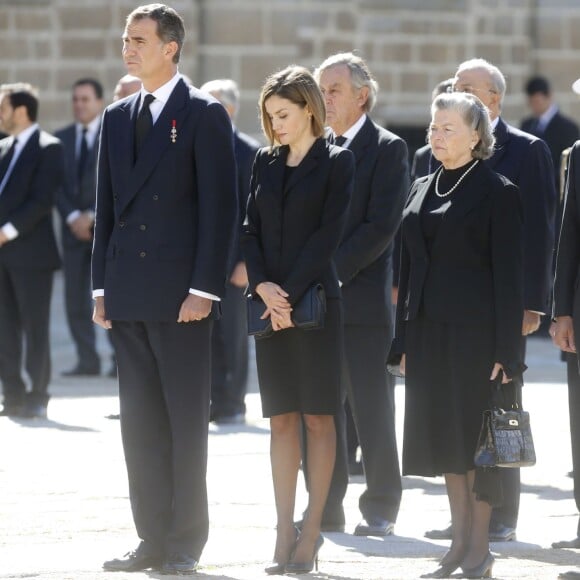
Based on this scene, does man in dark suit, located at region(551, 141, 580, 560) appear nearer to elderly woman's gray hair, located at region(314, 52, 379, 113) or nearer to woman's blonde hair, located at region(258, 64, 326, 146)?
woman's blonde hair, located at region(258, 64, 326, 146)

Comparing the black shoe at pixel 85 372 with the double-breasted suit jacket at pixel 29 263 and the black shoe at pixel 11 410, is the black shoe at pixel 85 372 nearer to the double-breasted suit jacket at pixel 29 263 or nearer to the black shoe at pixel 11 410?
the double-breasted suit jacket at pixel 29 263

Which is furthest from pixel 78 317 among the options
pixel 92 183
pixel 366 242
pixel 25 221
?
pixel 366 242

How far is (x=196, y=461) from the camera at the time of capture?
6227 mm

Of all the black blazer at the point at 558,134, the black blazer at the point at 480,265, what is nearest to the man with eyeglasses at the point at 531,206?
the black blazer at the point at 480,265

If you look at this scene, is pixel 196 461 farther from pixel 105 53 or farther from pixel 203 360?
pixel 105 53

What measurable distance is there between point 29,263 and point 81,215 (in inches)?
77.4

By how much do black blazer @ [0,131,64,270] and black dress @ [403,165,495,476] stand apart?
4.67m

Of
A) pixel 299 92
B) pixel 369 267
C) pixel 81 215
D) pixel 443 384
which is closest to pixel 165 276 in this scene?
pixel 299 92

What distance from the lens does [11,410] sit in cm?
1045

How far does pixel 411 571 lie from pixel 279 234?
1.26m

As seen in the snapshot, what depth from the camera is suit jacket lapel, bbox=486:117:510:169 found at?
712 cm

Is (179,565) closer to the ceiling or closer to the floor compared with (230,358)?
closer to the floor

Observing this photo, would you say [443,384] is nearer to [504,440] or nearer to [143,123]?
[504,440]

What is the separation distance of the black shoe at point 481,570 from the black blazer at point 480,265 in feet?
2.23
